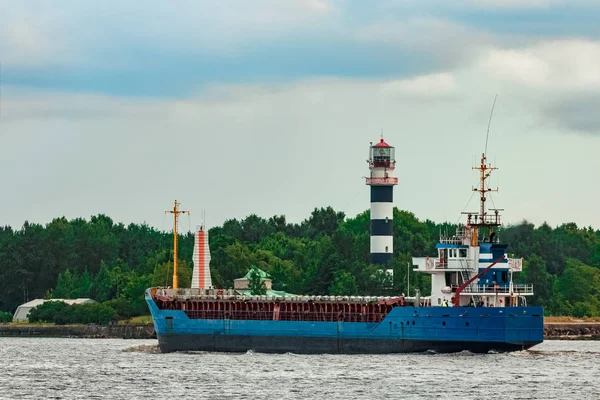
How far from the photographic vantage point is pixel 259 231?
176 m

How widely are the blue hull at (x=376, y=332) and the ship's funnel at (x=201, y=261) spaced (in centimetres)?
813

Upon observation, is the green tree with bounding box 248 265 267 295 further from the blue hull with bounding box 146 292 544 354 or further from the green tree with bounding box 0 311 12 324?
the blue hull with bounding box 146 292 544 354

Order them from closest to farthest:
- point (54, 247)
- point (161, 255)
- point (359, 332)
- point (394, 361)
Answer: point (394, 361)
point (359, 332)
point (161, 255)
point (54, 247)

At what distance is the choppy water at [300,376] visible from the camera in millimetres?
56312

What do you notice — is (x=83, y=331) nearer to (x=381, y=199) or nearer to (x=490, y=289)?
(x=381, y=199)

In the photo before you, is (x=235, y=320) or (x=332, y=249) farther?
(x=332, y=249)

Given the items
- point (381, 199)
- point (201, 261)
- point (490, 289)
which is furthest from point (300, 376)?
point (381, 199)

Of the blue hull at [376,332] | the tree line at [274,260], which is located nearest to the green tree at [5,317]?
the tree line at [274,260]

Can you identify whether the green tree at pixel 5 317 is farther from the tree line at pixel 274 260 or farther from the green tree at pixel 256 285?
the green tree at pixel 256 285

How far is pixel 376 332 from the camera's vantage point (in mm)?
74312

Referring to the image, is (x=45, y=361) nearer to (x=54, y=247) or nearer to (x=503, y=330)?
(x=503, y=330)

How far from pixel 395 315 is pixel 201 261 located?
69.4ft

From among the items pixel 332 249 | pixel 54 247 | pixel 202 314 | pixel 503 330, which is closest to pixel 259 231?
pixel 54 247

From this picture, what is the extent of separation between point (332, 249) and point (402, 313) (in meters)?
52.0
